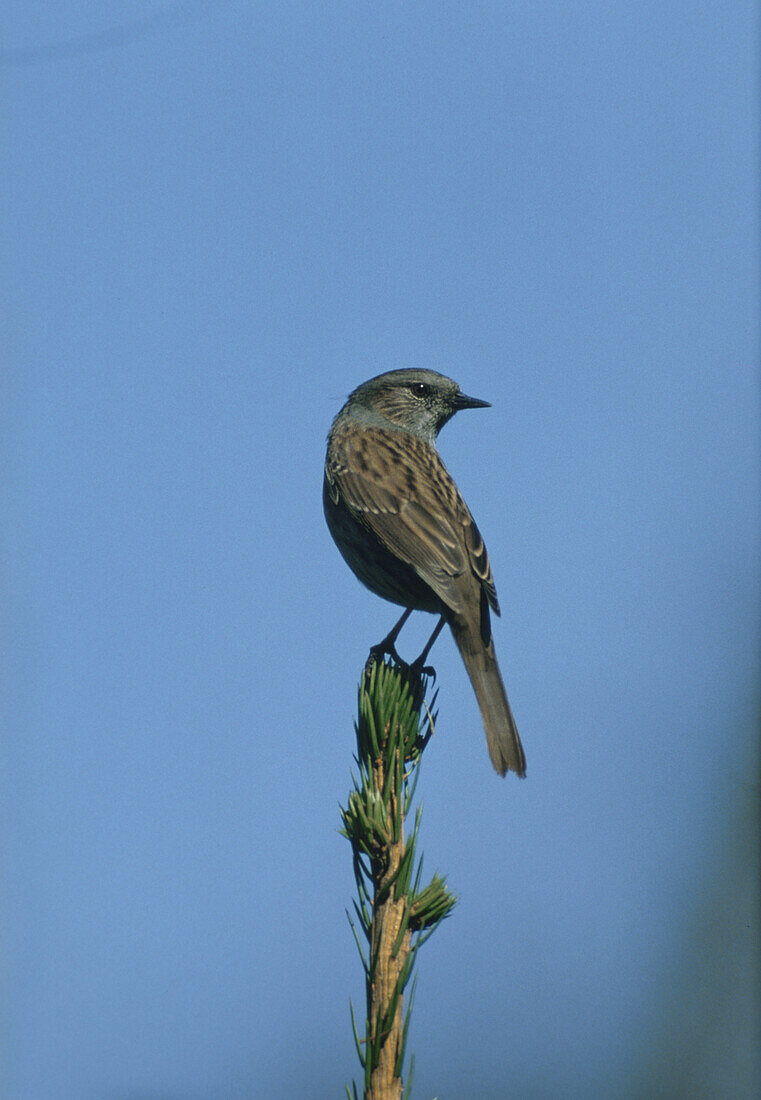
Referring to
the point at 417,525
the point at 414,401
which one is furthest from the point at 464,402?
the point at 417,525

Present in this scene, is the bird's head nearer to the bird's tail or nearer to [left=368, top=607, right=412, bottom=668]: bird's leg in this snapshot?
[left=368, top=607, right=412, bottom=668]: bird's leg

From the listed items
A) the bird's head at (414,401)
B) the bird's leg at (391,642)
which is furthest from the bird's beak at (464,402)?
the bird's leg at (391,642)

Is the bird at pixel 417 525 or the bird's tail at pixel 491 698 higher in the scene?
the bird at pixel 417 525

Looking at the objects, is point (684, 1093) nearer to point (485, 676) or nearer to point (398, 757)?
point (485, 676)

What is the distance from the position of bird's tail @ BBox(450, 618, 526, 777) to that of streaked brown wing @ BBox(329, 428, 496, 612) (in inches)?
8.6

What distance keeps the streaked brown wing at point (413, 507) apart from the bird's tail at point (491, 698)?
22cm

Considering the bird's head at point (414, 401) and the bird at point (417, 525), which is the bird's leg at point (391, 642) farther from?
the bird's head at point (414, 401)

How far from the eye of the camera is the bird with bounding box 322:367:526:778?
4602 mm

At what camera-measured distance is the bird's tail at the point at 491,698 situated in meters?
4.06

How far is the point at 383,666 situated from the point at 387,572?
198 cm

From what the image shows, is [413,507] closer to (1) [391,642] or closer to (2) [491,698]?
(1) [391,642]

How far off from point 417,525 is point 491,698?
120cm

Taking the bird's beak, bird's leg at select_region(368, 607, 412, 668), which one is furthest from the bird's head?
bird's leg at select_region(368, 607, 412, 668)

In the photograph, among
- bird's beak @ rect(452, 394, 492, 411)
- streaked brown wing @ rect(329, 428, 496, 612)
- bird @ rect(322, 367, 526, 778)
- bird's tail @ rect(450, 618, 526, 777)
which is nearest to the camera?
bird's tail @ rect(450, 618, 526, 777)
